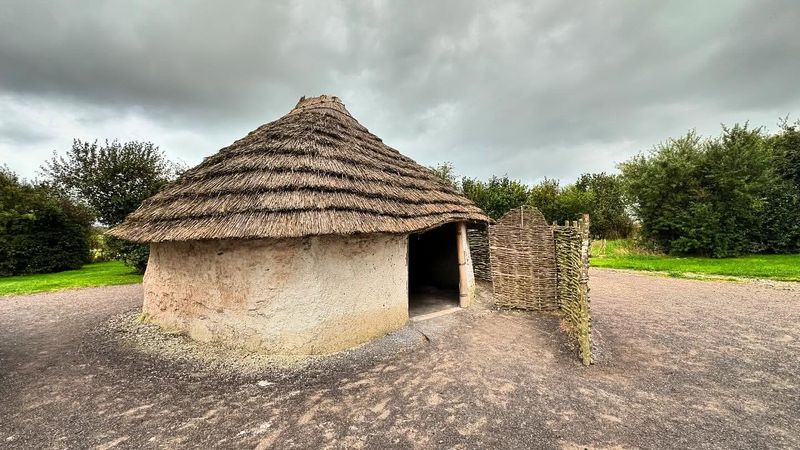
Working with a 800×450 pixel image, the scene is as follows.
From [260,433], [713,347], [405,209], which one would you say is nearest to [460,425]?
[260,433]

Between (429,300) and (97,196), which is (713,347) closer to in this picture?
(429,300)

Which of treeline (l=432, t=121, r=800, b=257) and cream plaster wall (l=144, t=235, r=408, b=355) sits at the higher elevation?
treeline (l=432, t=121, r=800, b=257)

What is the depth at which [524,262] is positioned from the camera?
804cm

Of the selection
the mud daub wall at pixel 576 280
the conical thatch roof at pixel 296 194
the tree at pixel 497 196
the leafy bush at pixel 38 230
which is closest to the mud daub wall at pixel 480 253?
the conical thatch roof at pixel 296 194

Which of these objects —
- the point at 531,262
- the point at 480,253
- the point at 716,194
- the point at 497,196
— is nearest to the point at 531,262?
the point at 531,262

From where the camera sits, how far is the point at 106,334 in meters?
6.80

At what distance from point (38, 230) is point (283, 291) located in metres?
20.3

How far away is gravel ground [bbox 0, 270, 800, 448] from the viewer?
3500mm

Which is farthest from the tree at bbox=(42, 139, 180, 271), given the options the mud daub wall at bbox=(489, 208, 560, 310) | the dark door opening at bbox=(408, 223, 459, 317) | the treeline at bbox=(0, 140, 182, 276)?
the mud daub wall at bbox=(489, 208, 560, 310)

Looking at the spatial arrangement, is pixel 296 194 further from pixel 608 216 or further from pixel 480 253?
pixel 608 216

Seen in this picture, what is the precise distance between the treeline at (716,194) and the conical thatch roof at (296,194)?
35.8 feet

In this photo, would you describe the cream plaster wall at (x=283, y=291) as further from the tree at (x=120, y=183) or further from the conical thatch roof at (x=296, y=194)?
the tree at (x=120, y=183)

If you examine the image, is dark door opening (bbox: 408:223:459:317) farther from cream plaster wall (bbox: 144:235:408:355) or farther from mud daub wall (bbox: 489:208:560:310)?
cream plaster wall (bbox: 144:235:408:355)

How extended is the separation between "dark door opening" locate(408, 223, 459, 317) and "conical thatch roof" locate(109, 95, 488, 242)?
9.47 ft
